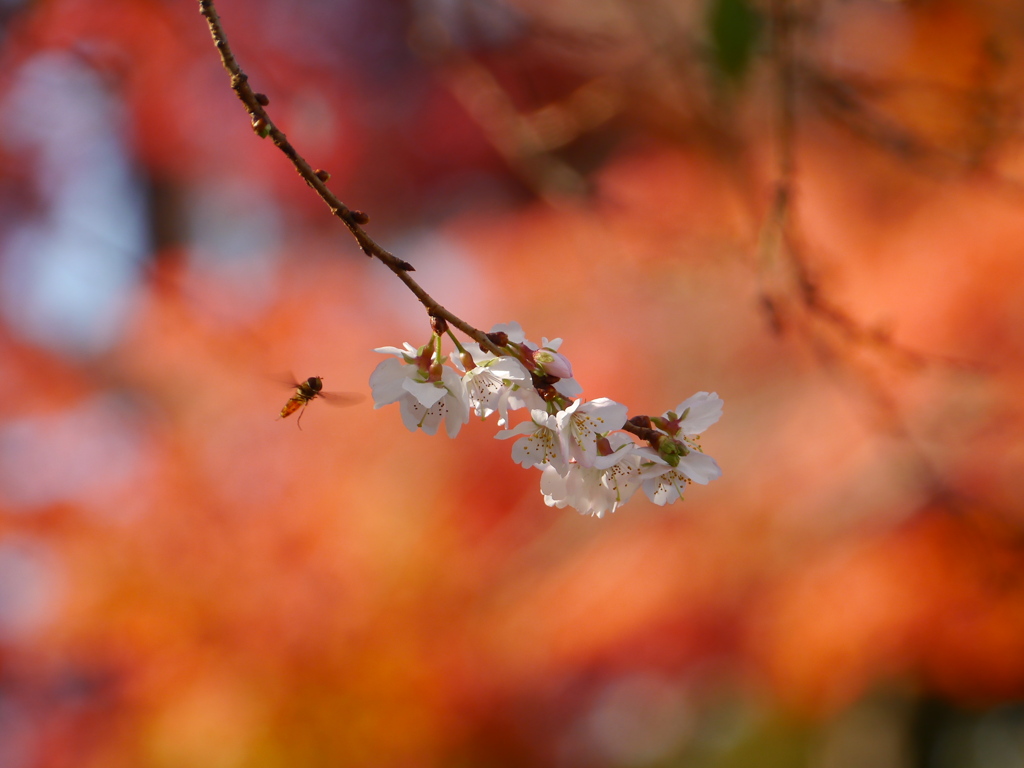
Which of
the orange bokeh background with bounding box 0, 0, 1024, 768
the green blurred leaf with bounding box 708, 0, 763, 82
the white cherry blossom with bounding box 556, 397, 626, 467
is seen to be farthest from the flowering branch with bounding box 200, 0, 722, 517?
the orange bokeh background with bounding box 0, 0, 1024, 768

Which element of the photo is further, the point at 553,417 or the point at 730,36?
the point at 730,36

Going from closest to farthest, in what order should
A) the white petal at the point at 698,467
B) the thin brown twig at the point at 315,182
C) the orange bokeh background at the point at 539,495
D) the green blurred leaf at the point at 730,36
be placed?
the thin brown twig at the point at 315,182, the white petal at the point at 698,467, the green blurred leaf at the point at 730,36, the orange bokeh background at the point at 539,495

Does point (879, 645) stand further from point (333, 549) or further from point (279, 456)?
point (279, 456)

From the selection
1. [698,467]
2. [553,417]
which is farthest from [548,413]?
[698,467]

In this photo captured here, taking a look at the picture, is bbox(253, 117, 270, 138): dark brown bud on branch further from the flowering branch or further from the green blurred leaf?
the green blurred leaf

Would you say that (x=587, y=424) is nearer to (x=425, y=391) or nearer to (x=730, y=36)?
(x=425, y=391)

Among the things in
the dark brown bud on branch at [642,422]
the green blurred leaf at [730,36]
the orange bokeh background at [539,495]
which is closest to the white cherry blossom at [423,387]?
the dark brown bud on branch at [642,422]

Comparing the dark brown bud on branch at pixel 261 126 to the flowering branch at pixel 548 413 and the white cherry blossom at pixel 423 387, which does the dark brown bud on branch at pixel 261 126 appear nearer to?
the flowering branch at pixel 548 413

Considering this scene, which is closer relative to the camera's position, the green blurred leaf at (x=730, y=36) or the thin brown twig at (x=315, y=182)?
the thin brown twig at (x=315, y=182)

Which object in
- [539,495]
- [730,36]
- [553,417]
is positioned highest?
[539,495]
